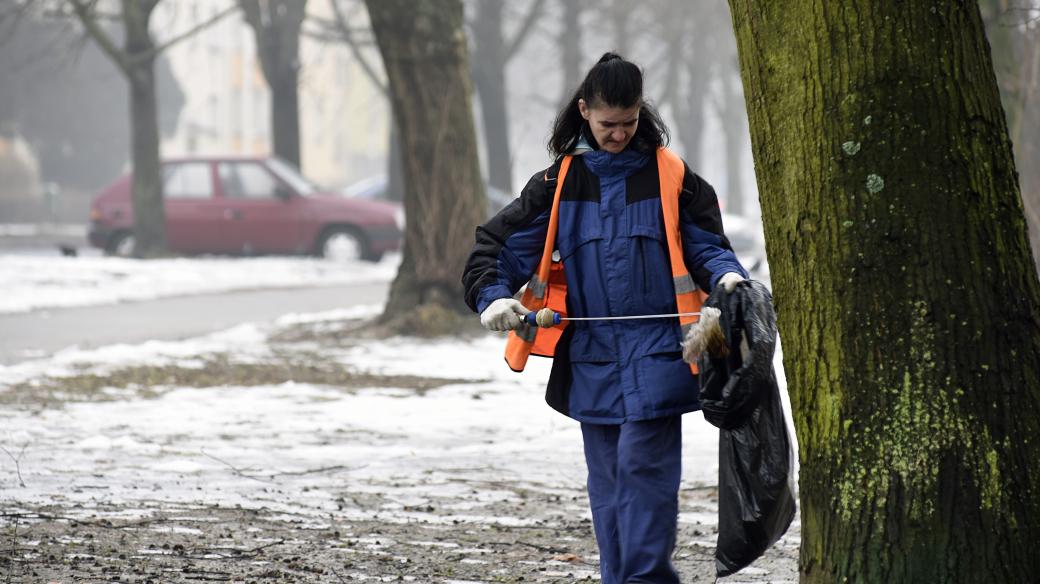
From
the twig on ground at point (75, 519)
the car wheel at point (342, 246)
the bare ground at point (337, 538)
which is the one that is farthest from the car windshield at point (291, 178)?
the twig on ground at point (75, 519)

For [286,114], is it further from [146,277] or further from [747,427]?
[747,427]

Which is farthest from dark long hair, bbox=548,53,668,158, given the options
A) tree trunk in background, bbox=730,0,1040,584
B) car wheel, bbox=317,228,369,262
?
car wheel, bbox=317,228,369,262

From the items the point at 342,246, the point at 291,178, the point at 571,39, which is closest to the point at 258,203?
the point at 291,178

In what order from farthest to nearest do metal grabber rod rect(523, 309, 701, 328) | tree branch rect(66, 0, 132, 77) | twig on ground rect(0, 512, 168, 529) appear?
tree branch rect(66, 0, 132, 77) < twig on ground rect(0, 512, 168, 529) < metal grabber rod rect(523, 309, 701, 328)

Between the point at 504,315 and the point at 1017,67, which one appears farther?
the point at 1017,67

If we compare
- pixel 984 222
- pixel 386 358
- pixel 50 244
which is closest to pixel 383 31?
pixel 386 358

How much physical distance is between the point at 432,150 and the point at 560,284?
922 cm

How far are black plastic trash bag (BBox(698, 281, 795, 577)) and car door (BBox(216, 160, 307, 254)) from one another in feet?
66.6

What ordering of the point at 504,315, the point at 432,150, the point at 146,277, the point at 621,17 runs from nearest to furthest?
the point at 504,315, the point at 432,150, the point at 146,277, the point at 621,17

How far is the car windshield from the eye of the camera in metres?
24.3

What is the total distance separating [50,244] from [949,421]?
28707 millimetres

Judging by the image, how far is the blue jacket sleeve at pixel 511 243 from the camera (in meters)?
4.54

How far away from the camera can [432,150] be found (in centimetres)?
1368

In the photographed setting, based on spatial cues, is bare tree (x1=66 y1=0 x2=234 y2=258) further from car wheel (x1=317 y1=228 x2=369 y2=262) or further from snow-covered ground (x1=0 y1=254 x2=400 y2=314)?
car wheel (x1=317 y1=228 x2=369 y2=262)
